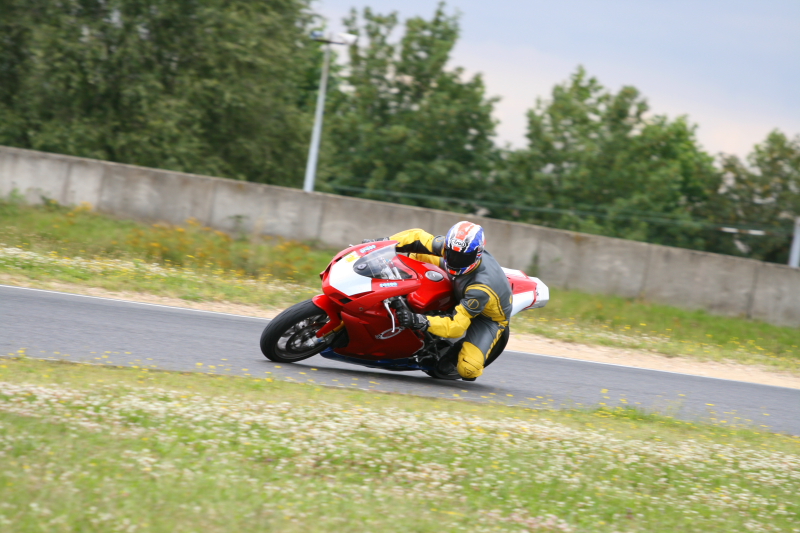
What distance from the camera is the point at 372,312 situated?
718 centimetres

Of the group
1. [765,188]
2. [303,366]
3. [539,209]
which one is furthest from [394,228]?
[765,188]

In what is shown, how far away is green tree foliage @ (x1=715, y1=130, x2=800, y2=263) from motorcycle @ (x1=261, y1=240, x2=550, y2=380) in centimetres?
3864

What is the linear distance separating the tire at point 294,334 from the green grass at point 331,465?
0.73 meters

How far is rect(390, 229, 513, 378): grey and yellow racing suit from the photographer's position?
288 inches

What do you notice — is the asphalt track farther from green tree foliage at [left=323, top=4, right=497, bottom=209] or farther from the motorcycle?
green tree foliage at [left=323, top=4, right=497, bottom=209]

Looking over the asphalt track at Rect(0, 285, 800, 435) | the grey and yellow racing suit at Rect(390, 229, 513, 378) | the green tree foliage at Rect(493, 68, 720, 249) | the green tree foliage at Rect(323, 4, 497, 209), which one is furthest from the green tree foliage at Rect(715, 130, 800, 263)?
the grey and yellow racing suit at Rect(390, 229, 513, 378)

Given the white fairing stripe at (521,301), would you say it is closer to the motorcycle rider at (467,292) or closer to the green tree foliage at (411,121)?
the motorcycle rider at (467,292)

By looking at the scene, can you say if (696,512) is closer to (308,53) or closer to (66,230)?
(66,230)

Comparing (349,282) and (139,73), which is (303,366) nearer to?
(349,282)

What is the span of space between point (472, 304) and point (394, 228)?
9.40 meters

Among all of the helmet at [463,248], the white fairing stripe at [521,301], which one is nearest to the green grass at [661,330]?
the white fairing stripe at [521,301]

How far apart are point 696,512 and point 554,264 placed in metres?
11.6

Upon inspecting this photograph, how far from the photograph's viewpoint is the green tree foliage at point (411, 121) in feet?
120

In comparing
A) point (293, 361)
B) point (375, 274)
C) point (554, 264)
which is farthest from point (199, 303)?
point (554, 264)
